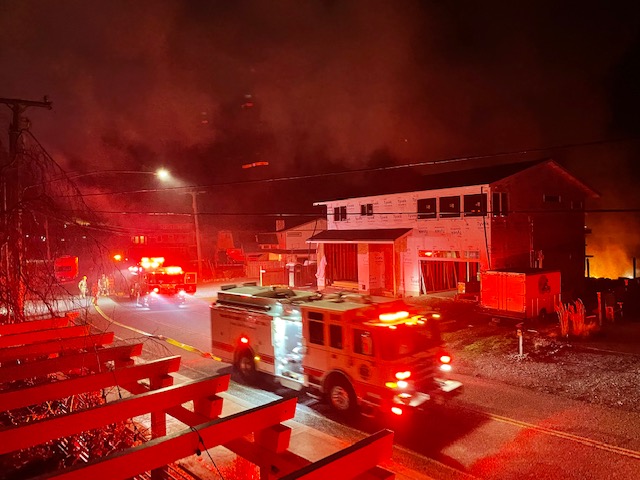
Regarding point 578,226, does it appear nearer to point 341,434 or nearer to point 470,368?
point 470,368

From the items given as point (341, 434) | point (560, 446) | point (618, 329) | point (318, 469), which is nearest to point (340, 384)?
point (341, 434)

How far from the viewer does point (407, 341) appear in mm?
8898

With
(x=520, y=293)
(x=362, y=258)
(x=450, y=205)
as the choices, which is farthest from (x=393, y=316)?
(x=362, y=258)

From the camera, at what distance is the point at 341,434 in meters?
8.41

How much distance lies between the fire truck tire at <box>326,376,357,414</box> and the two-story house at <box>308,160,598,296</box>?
13.8 metres

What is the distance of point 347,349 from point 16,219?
19.8ft

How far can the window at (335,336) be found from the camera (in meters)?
9.25

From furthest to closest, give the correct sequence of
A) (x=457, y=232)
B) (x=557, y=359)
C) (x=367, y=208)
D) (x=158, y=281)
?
1. (x=367, y=208)
2. (x=158, y=281)
3. (x=457, y=232)
4. (x=557, y=359)

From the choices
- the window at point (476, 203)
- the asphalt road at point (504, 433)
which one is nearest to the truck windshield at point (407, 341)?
the asphalt road at point (504, 433)

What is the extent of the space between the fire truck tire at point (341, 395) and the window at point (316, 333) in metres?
0.82

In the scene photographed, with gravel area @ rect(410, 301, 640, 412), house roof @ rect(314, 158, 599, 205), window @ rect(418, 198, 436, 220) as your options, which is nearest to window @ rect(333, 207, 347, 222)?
house roof @ rect(314, 158, 599, 205)

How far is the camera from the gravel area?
34.6 feet

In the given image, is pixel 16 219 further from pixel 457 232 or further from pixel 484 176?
pixel 484 176

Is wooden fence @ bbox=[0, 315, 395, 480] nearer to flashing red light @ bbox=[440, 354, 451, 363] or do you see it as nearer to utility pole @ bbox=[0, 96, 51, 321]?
utility pole @ bbox=[0, 96, 51, 321]
